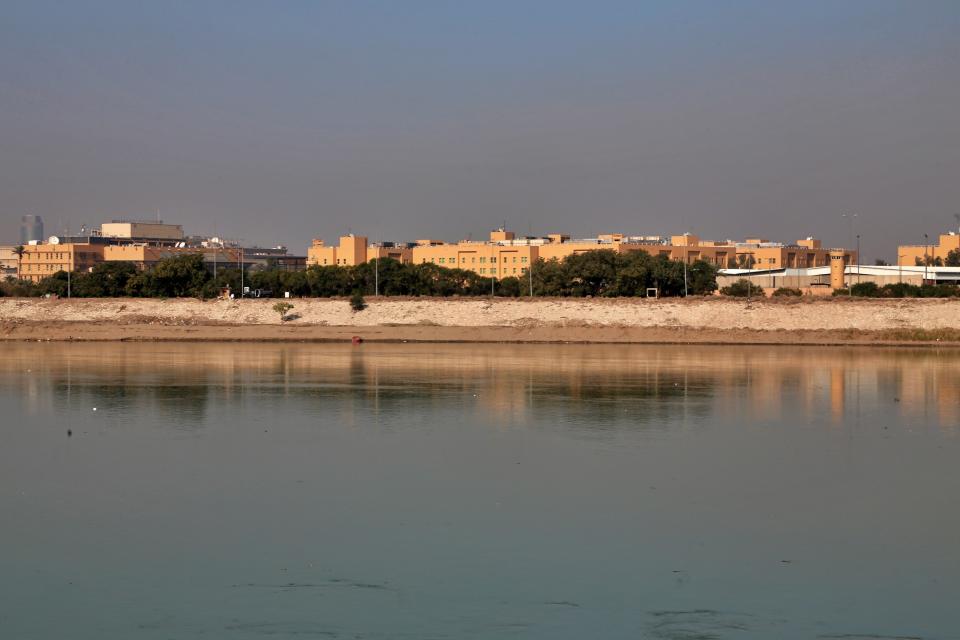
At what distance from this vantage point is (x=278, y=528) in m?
16.0

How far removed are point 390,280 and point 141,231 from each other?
88.8 m

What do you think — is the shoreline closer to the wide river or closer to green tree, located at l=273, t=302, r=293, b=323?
green tree, located at l=273, t=302, r=293, b=323

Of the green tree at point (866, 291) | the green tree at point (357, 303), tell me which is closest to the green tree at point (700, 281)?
the green tree at point (866, 291)

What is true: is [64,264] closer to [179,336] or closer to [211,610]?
[179,336]

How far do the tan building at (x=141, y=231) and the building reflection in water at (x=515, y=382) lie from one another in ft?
353

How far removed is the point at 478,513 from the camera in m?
17.0

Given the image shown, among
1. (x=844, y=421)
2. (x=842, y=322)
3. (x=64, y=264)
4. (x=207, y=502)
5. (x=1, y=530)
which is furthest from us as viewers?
(x=64, y=264)

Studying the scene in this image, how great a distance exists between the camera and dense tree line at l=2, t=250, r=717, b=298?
7581cm

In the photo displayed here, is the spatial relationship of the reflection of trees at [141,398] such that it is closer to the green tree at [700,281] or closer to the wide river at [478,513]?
the wide river at [478,513]

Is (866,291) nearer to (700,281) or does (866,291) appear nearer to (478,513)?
(700,281)

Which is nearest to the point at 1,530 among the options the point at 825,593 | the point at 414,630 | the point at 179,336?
the point at 414,630

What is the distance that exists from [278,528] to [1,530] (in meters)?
3.75

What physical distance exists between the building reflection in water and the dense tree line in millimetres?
22844

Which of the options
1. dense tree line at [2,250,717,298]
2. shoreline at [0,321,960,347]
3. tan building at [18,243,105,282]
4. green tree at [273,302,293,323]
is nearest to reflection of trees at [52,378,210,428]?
shoreline at [0,321,960,347]
